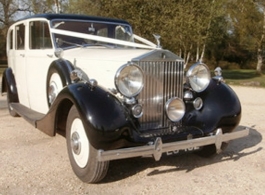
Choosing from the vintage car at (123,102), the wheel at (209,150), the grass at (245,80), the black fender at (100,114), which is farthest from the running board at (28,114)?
A: the grass at (245,80)

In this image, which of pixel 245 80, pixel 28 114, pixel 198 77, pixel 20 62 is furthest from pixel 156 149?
pixel 245 80

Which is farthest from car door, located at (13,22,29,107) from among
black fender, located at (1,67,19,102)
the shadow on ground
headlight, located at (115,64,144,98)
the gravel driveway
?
headlight, located at (115,64,144,98)

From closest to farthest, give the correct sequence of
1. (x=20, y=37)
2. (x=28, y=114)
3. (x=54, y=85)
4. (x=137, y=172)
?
(x=137, y=172) → (x=54, y=85) → (x=28, y=114) → (x=20, y=37)

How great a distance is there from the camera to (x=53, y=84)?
471cm

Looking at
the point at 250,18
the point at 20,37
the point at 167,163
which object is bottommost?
the point at 167,163

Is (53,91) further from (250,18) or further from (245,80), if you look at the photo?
(250,18)

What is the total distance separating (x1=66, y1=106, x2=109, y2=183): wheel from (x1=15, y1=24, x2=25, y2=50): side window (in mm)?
2875

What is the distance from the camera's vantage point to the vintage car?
338 cm

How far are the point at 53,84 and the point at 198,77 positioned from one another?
204 cm

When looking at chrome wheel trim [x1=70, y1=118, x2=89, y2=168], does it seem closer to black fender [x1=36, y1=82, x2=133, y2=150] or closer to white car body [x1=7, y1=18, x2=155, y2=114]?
black fender [x1=36, y1=82, x2=133, y2=150]

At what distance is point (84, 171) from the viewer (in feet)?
11.7

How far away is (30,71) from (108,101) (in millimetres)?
2647

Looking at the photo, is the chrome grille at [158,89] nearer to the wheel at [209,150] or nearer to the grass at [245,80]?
the wheel at [209,150]

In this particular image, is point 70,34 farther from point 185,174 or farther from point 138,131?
point 185,174
